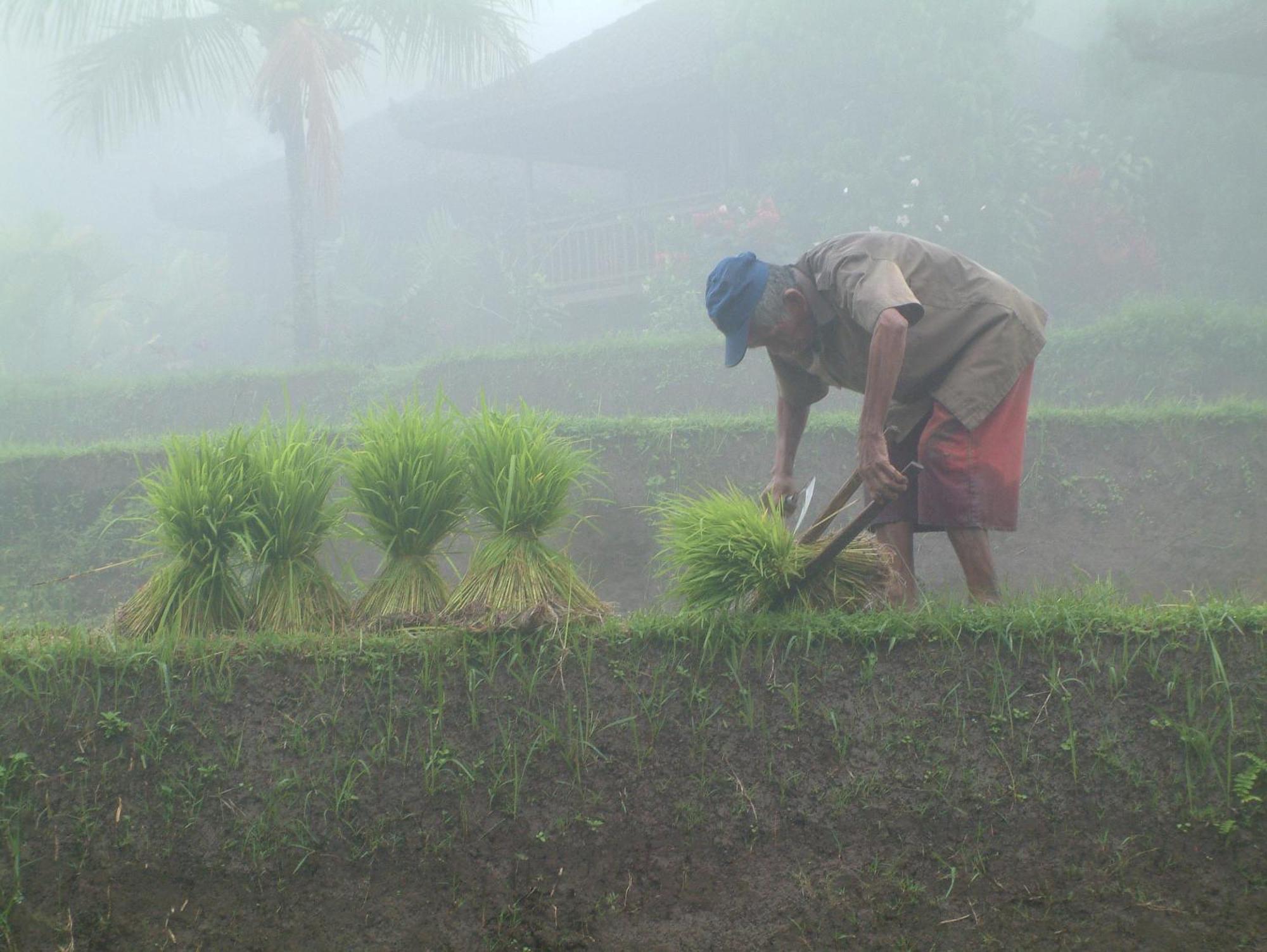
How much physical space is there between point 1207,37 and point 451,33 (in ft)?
27.8

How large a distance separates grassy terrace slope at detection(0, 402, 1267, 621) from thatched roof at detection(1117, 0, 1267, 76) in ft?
15.6

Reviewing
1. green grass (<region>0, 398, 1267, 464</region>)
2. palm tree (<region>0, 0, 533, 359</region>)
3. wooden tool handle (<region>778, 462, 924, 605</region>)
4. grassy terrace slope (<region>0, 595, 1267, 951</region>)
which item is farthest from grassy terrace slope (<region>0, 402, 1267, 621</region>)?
palm tree (<region>0, 0, 533, 359</region>)

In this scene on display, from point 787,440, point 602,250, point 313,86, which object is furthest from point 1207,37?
point 313,86

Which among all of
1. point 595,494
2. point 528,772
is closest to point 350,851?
point 528,772

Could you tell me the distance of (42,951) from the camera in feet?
8.41

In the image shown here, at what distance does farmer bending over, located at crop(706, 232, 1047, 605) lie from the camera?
3127 mm

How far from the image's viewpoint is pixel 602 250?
13469mm

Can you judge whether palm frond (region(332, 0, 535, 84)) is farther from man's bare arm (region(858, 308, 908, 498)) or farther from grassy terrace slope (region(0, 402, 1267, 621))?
man's bare arm (region(858, 308, 908, 498))

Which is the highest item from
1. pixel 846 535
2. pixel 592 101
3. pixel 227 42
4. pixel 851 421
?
pixel 227 42

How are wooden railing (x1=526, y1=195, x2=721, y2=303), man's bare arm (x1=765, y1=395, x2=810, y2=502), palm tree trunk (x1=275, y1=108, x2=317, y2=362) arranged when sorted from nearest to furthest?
man's bare arm (x1=765, y1=395, x2=810, y2=502), wooden railing (x1=526, y1=195, x2=721, y2=303), palm tree trunk (x1=275, y1=108, x2=317, y2=362)

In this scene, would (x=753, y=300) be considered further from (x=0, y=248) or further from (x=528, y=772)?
(x=0, y=248)

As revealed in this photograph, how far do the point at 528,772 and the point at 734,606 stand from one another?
2.52 ft

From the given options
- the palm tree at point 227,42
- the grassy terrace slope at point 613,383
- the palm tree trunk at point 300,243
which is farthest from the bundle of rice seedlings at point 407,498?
the palm tree trunk at point 300,243

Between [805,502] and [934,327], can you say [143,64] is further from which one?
[934,327]
